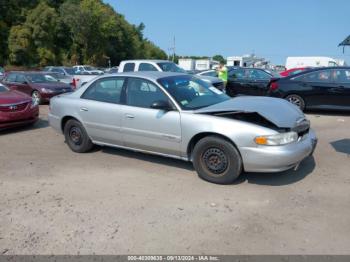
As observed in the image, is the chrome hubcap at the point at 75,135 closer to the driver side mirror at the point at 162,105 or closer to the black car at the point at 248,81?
the driver side mirror at the point at 162,105

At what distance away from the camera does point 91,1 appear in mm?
62594

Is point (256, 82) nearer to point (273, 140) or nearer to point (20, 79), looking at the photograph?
point (273, 140)

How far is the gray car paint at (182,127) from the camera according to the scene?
463cm

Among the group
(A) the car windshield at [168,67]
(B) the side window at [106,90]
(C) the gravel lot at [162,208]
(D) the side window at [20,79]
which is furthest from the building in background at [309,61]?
(B) the side window at [106,90]

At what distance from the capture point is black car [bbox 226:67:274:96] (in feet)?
42.5

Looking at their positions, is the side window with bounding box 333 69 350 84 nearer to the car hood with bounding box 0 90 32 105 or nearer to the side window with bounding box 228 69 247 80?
the side window with bounding box 228 69 247 80

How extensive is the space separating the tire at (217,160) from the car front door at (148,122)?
41 cm

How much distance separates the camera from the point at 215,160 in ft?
16.1

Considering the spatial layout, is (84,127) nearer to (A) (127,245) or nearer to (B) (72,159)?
(B) (72,159)

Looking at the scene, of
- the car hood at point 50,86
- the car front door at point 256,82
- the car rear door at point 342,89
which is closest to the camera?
the car rear door at point 342,89

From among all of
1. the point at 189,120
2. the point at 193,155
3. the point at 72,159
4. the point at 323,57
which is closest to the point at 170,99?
the point at 189,120

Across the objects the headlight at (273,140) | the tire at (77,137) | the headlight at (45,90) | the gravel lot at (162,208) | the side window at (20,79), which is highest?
the side window at (20,79)

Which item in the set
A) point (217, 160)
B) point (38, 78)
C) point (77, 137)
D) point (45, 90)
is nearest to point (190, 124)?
point (217, 160)

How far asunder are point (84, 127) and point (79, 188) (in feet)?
5.65
